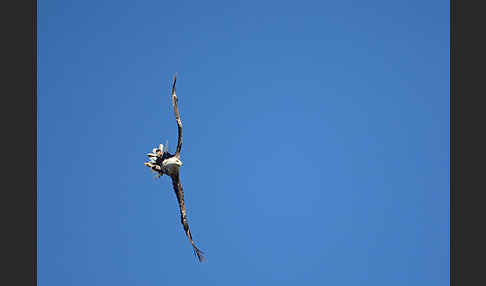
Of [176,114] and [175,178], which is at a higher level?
[176,114]

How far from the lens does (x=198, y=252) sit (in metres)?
27.2

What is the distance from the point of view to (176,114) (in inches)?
1041

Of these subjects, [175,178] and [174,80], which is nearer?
[174,80]

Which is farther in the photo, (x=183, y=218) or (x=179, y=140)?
(x=183, y=218)

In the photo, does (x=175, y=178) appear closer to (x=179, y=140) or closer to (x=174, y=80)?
(x=179, y=140)

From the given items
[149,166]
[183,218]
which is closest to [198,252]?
[183,218]

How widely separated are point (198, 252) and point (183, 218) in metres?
2.03

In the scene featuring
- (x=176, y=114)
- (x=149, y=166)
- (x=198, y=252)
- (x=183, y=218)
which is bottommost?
(x=198, y=252)

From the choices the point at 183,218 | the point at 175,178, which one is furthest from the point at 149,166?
the point at 183,218

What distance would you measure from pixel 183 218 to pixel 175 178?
2.18 metres

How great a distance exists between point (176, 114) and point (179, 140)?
3.89ft

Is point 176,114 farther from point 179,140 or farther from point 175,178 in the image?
point 175,178

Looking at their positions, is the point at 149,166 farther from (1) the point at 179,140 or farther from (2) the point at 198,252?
(2) the point at 198,252

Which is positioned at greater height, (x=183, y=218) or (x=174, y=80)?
(x=174, y=80)
